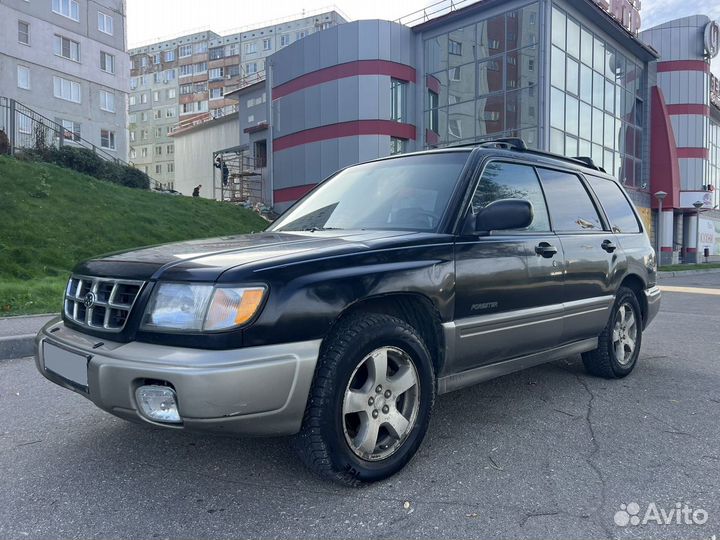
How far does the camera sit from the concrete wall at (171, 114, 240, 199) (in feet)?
145

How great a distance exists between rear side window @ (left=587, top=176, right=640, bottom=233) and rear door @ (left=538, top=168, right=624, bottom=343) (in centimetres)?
18

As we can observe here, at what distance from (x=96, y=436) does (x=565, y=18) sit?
2393cm

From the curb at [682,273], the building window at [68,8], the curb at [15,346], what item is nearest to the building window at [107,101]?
the building window at [68,8]

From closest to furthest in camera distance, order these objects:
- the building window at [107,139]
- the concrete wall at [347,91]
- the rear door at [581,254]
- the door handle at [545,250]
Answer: the door handle at [545,250]
the rear door at [581,254]
the concrete wall at [347,91]
the building window at [107,139]

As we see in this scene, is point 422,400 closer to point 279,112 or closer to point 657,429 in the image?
point 657,429

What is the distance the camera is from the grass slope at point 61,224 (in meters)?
9.16

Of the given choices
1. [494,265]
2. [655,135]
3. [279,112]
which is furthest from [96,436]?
[655,135]

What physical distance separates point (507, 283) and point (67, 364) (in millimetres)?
2354

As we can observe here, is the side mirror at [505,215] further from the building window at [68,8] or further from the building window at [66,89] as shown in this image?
the building window at [68,8]

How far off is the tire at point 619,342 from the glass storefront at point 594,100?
18.2 m

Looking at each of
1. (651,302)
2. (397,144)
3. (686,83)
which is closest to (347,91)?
(397,144)

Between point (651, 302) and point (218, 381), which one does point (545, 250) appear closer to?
point (651, 302)

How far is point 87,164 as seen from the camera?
20.6m

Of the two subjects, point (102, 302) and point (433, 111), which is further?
point (433, 111)
